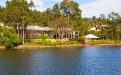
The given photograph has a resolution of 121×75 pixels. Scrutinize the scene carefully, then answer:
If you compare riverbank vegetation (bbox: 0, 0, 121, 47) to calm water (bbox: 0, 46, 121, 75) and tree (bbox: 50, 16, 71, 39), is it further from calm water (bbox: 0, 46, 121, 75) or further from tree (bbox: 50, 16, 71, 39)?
calm water (bbox: 0, 46, 121, 75)

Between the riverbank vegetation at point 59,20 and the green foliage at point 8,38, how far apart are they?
1916mm

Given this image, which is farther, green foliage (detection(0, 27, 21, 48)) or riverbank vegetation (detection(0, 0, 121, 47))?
riverbank vegetation (detection(0, 0, 121, 47))

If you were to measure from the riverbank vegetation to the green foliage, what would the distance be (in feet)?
6.29

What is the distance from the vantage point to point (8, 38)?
2904 inches

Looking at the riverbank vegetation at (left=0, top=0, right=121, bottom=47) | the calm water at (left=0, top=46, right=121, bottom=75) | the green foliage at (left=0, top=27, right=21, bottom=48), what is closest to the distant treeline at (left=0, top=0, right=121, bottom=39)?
the riverbank vegetation at (left=0, top=0, right=121, bottom=47)

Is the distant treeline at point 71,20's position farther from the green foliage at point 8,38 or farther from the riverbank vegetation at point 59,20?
the green foliage at point 8,38

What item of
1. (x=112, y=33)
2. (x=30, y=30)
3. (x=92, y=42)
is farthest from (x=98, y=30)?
(x=30, y=30)

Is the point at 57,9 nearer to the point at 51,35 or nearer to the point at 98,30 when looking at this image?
the point at 51,35

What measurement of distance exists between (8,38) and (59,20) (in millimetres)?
26643

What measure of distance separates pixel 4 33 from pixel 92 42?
38.5 meters

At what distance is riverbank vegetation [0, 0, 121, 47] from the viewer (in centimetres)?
7894

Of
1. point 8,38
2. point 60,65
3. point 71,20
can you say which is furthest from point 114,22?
point 60,65

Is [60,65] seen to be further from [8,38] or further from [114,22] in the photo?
[114,22]

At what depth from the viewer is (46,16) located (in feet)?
372
